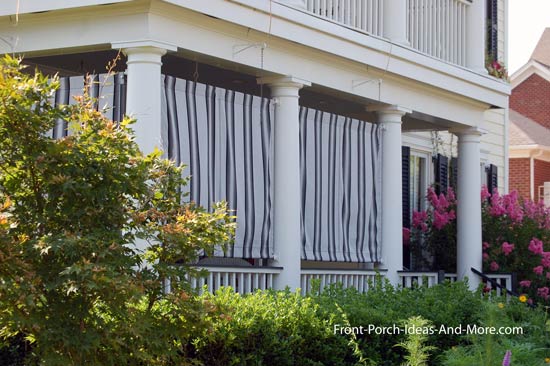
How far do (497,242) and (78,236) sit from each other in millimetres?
11047

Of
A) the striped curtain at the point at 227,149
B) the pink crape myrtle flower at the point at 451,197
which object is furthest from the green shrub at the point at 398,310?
the pink crape myrtle flower at the point at 451,197

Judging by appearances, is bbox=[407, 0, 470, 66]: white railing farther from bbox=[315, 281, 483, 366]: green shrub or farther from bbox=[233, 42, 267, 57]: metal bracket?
bbox=[315, 281, 483, 366]: green shrub

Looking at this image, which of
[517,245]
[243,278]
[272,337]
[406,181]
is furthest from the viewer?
[406,181]

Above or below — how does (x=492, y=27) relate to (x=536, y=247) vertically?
above

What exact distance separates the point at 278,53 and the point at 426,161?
25.6 feet

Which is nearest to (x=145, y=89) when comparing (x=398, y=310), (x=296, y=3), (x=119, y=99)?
(x=119, y=99)

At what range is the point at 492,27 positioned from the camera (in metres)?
20.0

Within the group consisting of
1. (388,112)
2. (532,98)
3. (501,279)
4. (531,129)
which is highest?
(532,98)

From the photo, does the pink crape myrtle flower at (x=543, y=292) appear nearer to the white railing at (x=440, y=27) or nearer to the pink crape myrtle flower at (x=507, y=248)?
the pink crape myrtle flower at (x=507, y=248)

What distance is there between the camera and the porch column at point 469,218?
50.0 ft

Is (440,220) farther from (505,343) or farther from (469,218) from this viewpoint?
(505,343)

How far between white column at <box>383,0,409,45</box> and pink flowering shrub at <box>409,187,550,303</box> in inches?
150

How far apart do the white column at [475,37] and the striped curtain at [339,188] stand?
6.95 ft

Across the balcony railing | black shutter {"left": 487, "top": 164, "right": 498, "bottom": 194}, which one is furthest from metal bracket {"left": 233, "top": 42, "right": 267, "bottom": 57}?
black shutter {"left": 487, "top": 164, "right": 498, "bottom": 194}
